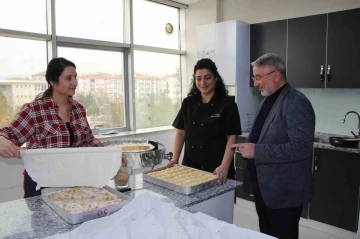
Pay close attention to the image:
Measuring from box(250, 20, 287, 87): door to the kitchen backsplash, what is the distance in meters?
0.59

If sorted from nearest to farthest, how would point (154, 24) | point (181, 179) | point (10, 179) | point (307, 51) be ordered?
point (181, 179)
point (10, 179)
point (307, 51)
point (154, 24)

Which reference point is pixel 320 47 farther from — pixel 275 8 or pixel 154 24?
pixel 154 24

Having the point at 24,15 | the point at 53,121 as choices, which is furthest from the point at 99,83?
the point at 53,121

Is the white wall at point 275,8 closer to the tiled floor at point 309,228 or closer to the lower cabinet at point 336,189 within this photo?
the lower cabinet at point 336,189

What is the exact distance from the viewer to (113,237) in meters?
0.93

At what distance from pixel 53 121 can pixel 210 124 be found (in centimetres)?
95

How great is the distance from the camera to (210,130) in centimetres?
189

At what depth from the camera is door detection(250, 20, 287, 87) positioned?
3084 mm

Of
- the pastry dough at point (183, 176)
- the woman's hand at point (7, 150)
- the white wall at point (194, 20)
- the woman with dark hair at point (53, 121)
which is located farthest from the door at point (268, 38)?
the woman's hand at point (7, 150)

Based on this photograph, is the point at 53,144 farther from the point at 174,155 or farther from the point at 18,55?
the point at 18,55

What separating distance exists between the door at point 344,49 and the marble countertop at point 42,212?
69.9 inches

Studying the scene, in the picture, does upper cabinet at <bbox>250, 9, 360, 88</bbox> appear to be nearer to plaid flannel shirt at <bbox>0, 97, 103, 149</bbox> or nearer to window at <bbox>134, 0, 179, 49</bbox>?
window at <bbox>134, 0, 179, 49</bbox>

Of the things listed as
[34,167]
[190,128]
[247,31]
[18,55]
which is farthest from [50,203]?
[247,31]

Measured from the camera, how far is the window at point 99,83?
3264mm
